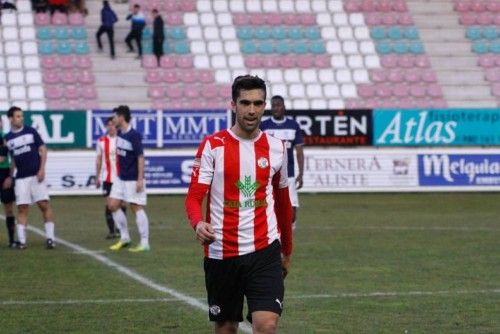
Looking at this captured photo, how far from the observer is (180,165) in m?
32.8

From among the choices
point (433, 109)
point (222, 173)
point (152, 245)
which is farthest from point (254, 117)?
point (433, 109)

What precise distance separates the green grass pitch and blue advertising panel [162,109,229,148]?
27.5 feet

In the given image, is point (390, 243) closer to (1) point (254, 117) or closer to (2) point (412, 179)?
(1) point (254, 117)

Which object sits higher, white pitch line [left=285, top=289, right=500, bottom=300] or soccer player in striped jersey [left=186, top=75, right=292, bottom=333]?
soccer player in striped jersey [left=186, top=75, right=292, bottom=333]

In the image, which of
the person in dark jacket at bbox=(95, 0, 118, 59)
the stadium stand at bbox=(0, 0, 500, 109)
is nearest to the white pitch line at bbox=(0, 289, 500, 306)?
the stadium stand at bbox=(0, 0, 500, 109)

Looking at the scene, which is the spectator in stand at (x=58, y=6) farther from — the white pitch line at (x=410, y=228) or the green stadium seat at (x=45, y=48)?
the white pitch line at (x=410, y=228)

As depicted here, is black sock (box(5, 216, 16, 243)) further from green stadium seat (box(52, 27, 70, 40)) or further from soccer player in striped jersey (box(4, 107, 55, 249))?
green stadium seat (box(52, 27, 70, 40))

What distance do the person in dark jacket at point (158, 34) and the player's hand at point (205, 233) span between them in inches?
1210

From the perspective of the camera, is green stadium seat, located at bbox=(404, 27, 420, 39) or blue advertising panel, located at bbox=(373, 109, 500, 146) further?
green stadium seat, located at bbox=(404, 27, 420, 39)

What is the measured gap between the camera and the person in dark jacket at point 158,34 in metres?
38.1

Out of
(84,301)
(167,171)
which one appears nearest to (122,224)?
(84,301)

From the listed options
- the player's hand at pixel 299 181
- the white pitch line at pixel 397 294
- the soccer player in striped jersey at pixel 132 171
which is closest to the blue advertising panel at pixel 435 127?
the player's hand at pixel 299 181

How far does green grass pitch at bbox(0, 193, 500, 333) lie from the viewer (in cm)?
1134

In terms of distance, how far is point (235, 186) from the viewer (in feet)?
26.0
